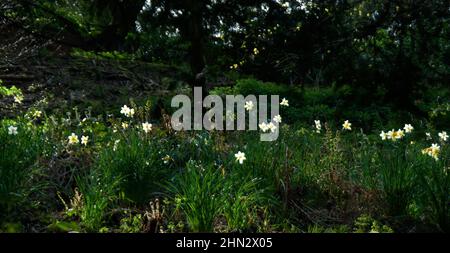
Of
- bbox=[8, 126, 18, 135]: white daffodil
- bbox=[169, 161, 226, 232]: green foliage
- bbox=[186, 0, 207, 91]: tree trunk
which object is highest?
bbox=[186, 0, 207, 91]: tree trunk

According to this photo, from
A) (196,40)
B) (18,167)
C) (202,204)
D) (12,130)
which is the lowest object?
(202,204)

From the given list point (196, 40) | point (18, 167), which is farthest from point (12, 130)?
point (196, 40)

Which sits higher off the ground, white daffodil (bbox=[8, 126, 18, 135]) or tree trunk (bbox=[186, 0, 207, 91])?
tree trunk (bbox=[186, 0, 207, 91])

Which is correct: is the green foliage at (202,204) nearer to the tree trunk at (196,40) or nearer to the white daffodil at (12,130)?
the white daffodil at (12,130)

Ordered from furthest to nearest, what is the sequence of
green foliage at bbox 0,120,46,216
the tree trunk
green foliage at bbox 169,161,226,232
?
the tree trunk
green foliage at bbox 0,120,46,216
green foliage at bbox 169,161,226,232

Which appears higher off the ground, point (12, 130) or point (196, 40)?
point (196, 40)

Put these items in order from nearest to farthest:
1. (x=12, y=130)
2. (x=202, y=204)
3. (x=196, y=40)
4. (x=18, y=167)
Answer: (x=202, y=204), (x=18, y=167), (x=12, y=130), (x=196, y=40)

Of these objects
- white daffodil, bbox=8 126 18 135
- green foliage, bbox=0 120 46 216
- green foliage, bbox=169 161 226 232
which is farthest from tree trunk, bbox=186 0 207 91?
green foliage, bbox=169 161 226 232

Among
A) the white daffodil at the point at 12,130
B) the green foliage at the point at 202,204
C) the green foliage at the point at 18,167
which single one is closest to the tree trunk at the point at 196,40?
the green foliage at the point at 18,167

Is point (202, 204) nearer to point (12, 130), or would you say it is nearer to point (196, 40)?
point (12, 130)

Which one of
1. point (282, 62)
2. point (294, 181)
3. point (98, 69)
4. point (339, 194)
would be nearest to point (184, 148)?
point (294, 181)

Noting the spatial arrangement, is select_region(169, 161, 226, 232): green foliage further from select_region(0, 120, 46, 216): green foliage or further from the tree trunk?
the tree trunk

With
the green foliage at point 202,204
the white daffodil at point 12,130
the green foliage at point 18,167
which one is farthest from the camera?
the white daffodil at point 12,130

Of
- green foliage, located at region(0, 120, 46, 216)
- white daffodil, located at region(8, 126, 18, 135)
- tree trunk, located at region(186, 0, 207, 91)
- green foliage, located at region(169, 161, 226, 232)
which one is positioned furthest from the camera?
tree trunk, located at region(186, 0, 207, 91)
